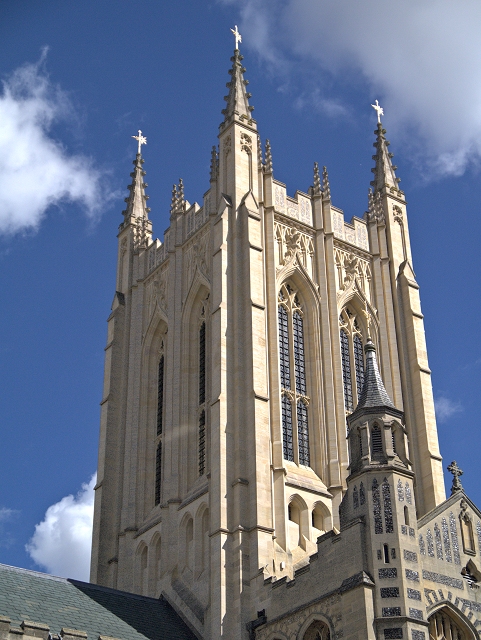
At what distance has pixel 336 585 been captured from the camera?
31953 mm

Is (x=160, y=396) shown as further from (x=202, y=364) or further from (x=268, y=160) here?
(x=268, y=160)

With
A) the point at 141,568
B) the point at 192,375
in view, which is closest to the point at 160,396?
the point at 192,375

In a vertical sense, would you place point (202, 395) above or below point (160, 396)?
below

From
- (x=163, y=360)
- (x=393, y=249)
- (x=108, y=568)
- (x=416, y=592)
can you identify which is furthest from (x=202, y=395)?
(x=416, y=592)

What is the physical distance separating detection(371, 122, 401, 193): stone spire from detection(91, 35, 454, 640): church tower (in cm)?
9

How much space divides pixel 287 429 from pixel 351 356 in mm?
5757

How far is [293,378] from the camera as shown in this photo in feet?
144

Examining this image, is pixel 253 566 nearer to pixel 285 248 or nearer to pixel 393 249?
pixel 285 248

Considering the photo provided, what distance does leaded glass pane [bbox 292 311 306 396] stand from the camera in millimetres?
44472

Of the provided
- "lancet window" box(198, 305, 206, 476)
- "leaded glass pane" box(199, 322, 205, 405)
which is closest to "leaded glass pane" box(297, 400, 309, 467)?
"lancet window" box(198, 305, 206, 476)

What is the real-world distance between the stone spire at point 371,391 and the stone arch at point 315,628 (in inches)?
254

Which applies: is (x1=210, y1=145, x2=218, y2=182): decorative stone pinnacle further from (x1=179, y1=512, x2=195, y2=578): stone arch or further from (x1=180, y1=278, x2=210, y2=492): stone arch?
(x1=179, y1=512, x2=195, y2=578): stone arch

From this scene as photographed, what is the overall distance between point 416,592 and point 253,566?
290 inches

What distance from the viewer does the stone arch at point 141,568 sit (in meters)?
42.8
